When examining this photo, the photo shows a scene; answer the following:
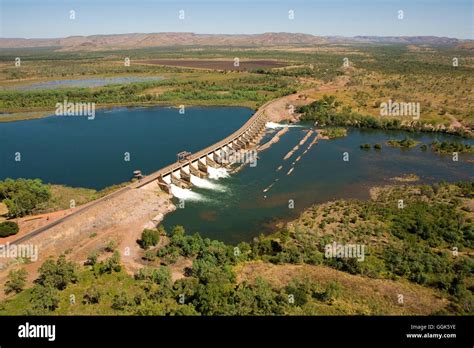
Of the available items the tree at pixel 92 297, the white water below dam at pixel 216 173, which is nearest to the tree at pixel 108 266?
the tree at pixel 92 297

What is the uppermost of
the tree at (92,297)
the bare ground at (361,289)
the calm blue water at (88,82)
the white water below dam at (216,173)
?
the calm blue water at (88,82)

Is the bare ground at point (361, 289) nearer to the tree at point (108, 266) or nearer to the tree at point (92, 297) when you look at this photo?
the tree at point (108, 266)

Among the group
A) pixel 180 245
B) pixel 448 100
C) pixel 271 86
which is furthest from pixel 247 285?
pixel 271 86

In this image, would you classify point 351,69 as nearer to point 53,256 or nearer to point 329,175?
point 329,175

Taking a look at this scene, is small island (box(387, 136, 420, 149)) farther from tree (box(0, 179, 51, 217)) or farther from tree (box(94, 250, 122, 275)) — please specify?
tree (box(0, 179, 51, 217))

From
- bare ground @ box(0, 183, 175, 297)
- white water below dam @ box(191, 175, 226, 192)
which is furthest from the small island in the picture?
bare ground @ box(0, 183, 175, 297)
